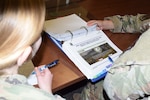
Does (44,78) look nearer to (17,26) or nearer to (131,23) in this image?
(17,26)

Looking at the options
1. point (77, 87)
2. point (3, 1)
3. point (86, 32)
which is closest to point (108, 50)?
point (86, 32)

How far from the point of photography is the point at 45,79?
87 centimetres

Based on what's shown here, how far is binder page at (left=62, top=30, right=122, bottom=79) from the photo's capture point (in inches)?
38.3

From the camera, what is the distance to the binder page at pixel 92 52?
972 mm

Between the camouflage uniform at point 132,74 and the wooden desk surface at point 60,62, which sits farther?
the wooden desk surface at point 60,62

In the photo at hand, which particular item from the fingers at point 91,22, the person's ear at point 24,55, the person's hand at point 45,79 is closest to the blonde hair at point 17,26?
the person's ear at point 24,55

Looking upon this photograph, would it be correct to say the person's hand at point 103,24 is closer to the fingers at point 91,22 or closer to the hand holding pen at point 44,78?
the fingers at point 91,22

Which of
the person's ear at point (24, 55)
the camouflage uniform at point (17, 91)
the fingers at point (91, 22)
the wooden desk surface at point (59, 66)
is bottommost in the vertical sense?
the wooden desk surface at point (59, 66)

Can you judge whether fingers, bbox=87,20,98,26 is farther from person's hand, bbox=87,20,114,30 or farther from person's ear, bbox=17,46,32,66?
person's ear, bbox=17,46,32,66

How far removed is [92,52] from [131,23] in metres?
0.30

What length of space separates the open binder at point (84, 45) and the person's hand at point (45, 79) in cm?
13

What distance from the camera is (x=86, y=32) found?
1.10m

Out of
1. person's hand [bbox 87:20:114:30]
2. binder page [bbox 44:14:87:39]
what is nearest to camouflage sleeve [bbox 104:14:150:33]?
person's hand [bbox 87:20:114:30]

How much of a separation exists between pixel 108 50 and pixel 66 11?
33 centimetres
